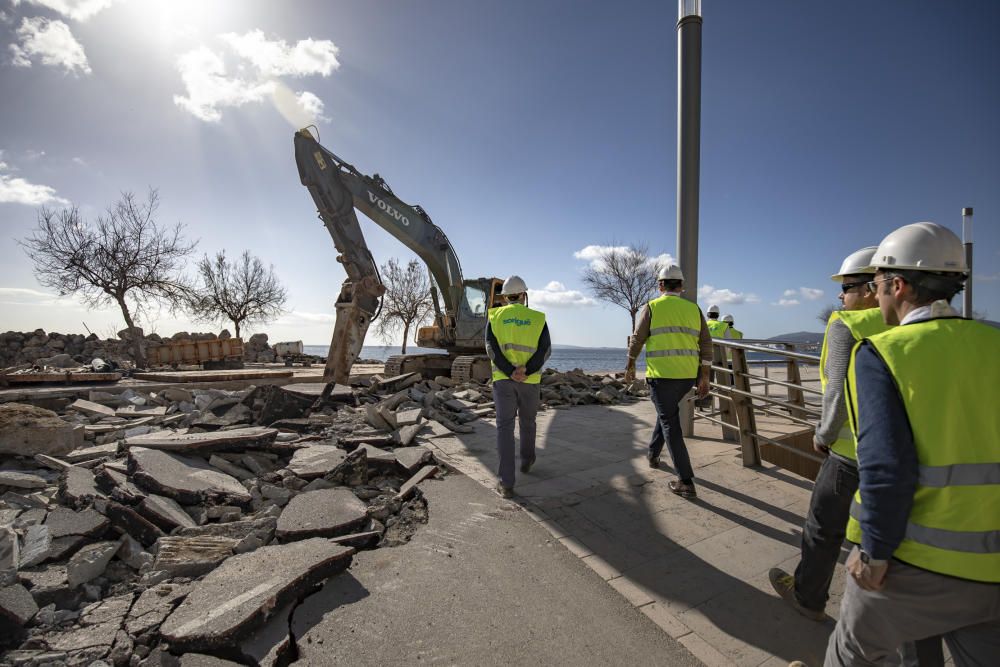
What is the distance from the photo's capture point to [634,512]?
12.7 feet

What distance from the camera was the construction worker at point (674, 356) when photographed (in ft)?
13.7

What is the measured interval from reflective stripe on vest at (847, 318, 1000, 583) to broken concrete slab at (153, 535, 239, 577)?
371 centimetres

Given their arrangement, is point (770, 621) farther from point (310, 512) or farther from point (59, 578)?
point (59, 578)

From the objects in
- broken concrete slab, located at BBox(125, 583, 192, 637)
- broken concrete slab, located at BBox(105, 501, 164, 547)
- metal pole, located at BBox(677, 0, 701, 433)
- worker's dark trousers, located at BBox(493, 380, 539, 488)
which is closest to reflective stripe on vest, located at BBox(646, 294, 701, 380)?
worker's dark trousers, located at BBox(493, 380, 539, 488)

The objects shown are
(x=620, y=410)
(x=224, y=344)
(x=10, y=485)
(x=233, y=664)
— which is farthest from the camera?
(x=224, y=344)

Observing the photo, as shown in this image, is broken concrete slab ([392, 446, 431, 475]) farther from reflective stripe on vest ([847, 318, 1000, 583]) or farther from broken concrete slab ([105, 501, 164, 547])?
reflective stripe on vest ([847, 318, 1000, 583])

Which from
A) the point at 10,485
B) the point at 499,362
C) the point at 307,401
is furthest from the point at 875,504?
the point at 307,401

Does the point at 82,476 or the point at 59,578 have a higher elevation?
the point at 82,476

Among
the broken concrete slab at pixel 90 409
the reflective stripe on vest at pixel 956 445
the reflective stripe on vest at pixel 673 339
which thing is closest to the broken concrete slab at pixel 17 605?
the reflective stripe on vest at pixel 956 445

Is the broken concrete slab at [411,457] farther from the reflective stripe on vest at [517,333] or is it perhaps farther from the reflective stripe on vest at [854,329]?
the reflective stripe on vest at [854,329]

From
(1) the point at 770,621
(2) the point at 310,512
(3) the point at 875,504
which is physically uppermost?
(3) the point at 875,504

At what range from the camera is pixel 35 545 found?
3156 millimetres

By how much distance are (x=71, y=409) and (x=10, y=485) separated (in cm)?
447

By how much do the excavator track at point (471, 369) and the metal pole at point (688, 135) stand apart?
6.49 meters
